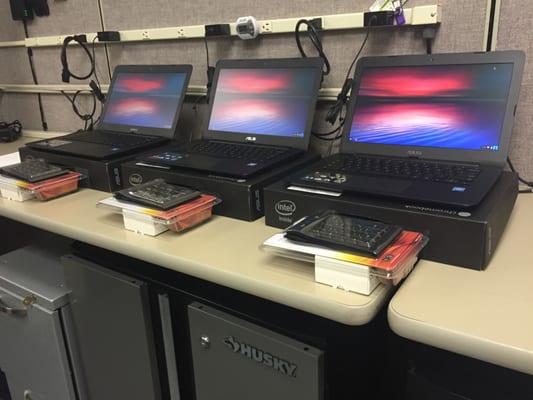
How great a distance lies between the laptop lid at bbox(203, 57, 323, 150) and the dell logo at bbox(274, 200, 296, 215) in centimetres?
26

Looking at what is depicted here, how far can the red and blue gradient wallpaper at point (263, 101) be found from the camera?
1.08 meters

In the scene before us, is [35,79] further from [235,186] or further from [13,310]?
[235,186]

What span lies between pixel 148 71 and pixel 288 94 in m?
0.50

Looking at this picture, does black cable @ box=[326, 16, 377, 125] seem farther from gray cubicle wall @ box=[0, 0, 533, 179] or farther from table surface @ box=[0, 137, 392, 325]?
table surface @ box=[0, 137, 392, 325]

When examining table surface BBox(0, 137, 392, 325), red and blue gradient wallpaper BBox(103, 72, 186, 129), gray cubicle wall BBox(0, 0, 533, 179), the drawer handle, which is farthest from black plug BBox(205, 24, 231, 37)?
the drawer handle

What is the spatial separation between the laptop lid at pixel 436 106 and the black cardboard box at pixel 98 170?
0.54 m

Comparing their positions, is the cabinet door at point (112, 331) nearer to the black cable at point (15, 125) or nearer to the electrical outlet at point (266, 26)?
the electrical outlet at point (266, 26)

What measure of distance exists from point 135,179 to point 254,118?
32 centimetres

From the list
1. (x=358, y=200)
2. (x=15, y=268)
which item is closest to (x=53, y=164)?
(x=15, y=268)

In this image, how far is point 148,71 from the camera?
4.48 ft

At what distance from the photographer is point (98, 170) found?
1.13m

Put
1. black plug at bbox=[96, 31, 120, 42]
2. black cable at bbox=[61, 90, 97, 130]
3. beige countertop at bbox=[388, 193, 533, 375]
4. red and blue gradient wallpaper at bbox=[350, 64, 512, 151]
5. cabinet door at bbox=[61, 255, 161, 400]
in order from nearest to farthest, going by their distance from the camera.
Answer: beige countertop at bbox=[388, 193, 533, 375], red and blue gradient wallpaper at bbox=[350, 64, 512, 151], cabinet door at bbox=[61, 255, 161, 400], black plug at bbox=[96, 31, 120, 42], black cable at bbox=[61, 90, 97, 130]

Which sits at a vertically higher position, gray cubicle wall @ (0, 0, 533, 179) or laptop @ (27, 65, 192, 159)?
gray cubicle wall @ (0, 0, 533, 179)

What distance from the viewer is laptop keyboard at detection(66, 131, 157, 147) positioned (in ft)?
4.06
